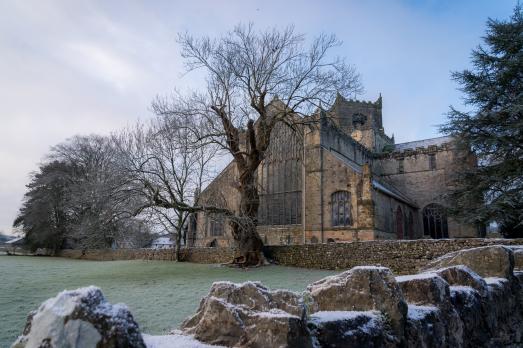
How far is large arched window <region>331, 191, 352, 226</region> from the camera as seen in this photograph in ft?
91.2

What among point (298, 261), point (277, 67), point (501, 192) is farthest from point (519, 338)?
point (501, 192)

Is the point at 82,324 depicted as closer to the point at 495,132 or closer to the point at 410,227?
the point at 495,132

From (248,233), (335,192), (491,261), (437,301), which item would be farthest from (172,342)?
(335,192)

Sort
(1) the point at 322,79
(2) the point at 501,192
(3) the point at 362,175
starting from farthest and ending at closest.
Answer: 1. (3) the point at 362,175
2. (2) the point at 501,192
3. (1) the point at 322,79

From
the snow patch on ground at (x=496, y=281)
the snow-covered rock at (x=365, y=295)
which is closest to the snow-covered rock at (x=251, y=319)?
the snow-covered rock at (x=365, y=295)

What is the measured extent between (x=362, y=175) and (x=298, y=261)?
10502 millimetres

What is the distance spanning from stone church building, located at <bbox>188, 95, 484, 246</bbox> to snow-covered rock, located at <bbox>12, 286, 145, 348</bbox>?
1829 centimetres

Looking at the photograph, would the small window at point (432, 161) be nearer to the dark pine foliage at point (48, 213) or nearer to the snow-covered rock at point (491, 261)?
the snow-covered rock at point (491, 261)

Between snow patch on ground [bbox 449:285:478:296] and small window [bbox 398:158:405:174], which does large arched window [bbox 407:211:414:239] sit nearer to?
small window [bbox 398:158:405:174]

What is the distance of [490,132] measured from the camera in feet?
76.5

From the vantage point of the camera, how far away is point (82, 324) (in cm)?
134

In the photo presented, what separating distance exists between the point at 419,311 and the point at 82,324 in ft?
8.39

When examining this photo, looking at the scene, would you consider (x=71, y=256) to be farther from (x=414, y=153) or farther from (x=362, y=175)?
(x=414, y=153)

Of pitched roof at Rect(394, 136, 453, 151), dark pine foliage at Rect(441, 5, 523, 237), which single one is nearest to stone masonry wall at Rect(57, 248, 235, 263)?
dark pine foliage at Rect(441, 5, 523, 237)
